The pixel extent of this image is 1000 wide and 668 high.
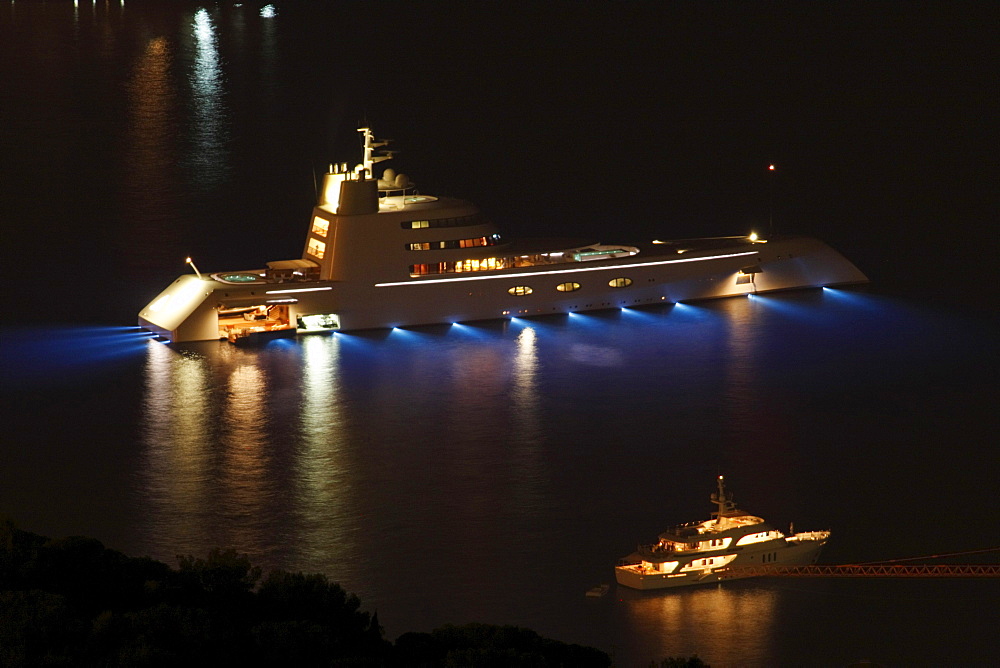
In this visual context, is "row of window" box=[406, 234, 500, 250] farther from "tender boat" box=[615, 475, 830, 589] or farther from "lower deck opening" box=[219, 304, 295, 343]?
"tender boat" box=[615, 475, 830, 589]

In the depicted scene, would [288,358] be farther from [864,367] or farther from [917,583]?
[917,583]

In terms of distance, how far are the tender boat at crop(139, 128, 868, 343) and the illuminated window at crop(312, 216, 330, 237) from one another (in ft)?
0.31

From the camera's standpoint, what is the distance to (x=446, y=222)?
52969 mm

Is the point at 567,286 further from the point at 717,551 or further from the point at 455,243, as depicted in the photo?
the point at 717,551

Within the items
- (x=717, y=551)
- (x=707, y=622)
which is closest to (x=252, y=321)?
(x=717, y=551)

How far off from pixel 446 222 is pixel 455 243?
72 centimetres

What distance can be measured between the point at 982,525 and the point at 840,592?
436cm

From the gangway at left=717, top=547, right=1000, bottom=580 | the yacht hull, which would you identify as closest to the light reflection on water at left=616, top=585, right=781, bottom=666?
the gangway at left=717, top=547, right=1000, bottom=580

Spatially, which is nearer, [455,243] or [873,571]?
[873,571]

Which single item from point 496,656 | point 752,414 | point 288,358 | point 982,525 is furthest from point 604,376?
point 496,656

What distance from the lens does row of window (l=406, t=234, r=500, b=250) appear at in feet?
172

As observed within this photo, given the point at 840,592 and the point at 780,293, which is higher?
the point at 780,293

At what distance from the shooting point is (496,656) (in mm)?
24828

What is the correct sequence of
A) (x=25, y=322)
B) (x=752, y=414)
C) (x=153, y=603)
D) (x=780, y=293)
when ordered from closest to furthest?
(x=153, y=603) < (x=752, y=414) < (x=25, y=322) < (x=780, y=293)
